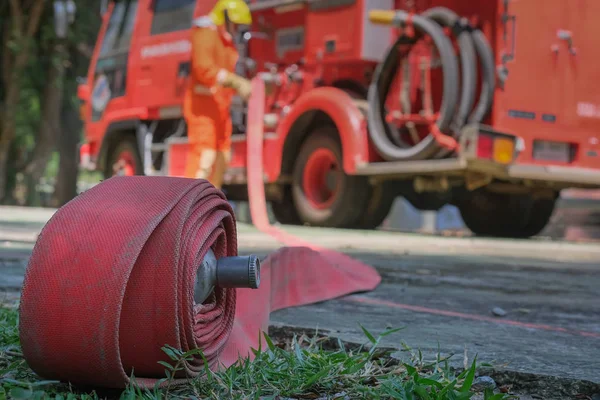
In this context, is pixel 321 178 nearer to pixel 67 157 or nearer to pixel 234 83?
pixel 234 83

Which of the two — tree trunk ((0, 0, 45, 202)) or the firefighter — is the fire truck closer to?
the firefighter

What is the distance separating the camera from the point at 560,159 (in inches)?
283

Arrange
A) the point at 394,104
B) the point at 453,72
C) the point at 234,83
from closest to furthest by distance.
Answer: the point at 453,72 < the point at 234,83 < the point at 394,104

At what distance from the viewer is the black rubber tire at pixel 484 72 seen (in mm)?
6629

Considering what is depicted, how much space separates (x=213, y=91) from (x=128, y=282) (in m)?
5.65

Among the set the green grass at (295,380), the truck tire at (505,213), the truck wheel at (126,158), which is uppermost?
the truck wheel at (126,158)

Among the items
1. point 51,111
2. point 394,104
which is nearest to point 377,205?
point 394,104

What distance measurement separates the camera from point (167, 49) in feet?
28.8

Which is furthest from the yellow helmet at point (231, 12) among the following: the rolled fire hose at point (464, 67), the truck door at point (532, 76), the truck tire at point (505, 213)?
the truck tire at point (505, 213)

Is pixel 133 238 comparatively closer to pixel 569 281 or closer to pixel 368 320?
pixel 368 320

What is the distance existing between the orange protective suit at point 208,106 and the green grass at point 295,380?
17.5ft

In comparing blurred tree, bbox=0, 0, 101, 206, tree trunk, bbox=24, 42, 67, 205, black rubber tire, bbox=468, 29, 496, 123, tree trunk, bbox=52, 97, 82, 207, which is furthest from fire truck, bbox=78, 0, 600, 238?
tree trunk, bbox=24, 42, 67, 205

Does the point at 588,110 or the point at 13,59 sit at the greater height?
the point at 13,59

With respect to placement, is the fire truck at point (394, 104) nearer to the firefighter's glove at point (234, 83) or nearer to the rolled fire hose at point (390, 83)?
the rolled fire hose at point (390, 83)
